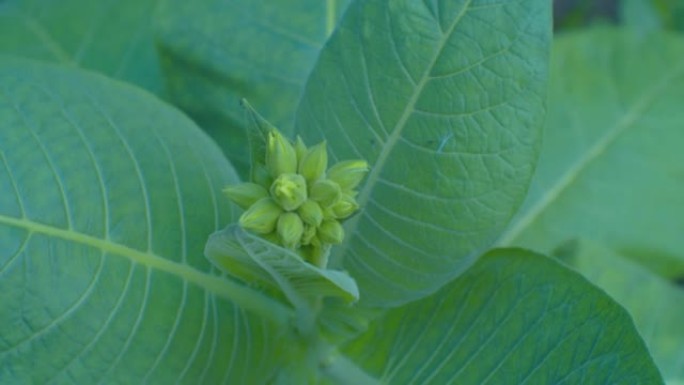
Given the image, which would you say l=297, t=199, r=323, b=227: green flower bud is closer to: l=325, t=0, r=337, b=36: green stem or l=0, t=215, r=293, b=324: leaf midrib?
l=0, t=215, r=293, b=324: leaf midrib

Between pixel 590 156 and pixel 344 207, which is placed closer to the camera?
pixel 344 207

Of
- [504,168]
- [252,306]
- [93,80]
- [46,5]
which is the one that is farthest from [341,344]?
[46,5]

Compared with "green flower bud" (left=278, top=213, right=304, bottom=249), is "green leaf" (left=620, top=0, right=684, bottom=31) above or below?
above

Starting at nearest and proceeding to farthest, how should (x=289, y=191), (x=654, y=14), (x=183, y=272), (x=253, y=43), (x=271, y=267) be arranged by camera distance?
(x=289, y=191) → (x=271, y=267) → (x=183, y=272) → (x=253, y=43) → (x=654, y=14)

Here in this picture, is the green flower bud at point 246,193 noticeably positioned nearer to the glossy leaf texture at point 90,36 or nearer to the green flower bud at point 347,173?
the green flower bud at point 347,173

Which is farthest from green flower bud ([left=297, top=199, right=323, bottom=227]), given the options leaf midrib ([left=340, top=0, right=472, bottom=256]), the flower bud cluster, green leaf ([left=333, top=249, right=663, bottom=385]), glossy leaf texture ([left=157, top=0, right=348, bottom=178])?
glossy leaf texture ([left=157, top=0, right=348, bottom=178])

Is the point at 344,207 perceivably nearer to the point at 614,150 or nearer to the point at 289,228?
the point at 289,228

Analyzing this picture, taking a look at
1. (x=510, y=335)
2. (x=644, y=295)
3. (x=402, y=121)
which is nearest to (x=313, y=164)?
(x=402, y=121)
